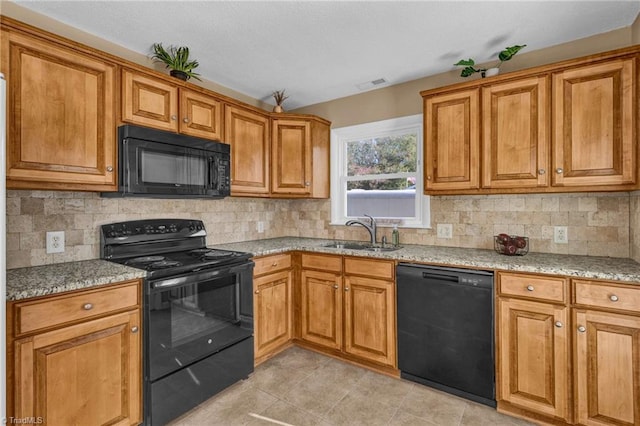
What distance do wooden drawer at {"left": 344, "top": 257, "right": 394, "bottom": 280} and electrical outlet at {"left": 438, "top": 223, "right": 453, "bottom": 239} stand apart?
67 cm

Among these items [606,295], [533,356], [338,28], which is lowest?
[533,356]

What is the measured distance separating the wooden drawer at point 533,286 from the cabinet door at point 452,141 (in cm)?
71

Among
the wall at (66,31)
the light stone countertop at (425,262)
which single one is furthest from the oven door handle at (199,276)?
the wall at (66,31)

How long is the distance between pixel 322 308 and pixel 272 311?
43 cm

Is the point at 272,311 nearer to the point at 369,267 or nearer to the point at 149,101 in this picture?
the point at 369,267

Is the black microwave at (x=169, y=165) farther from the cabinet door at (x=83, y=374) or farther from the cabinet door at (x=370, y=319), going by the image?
the cabinet door at (x=370, y=319)

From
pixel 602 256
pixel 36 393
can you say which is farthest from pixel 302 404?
pixel 602 256

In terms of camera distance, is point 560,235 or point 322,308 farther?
point 322,308

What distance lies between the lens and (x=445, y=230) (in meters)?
2.81

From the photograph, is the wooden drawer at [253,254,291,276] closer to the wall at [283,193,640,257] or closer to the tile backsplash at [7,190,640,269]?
the tile backsplash at [7,190,640,269]

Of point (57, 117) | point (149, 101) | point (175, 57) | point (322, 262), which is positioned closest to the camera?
point (57, 117)

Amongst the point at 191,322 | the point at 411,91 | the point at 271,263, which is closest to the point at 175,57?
the point at 271,263

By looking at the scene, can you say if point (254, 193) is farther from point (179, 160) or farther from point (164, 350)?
point (164, 350)

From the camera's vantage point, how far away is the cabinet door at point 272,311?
8.62 ft
